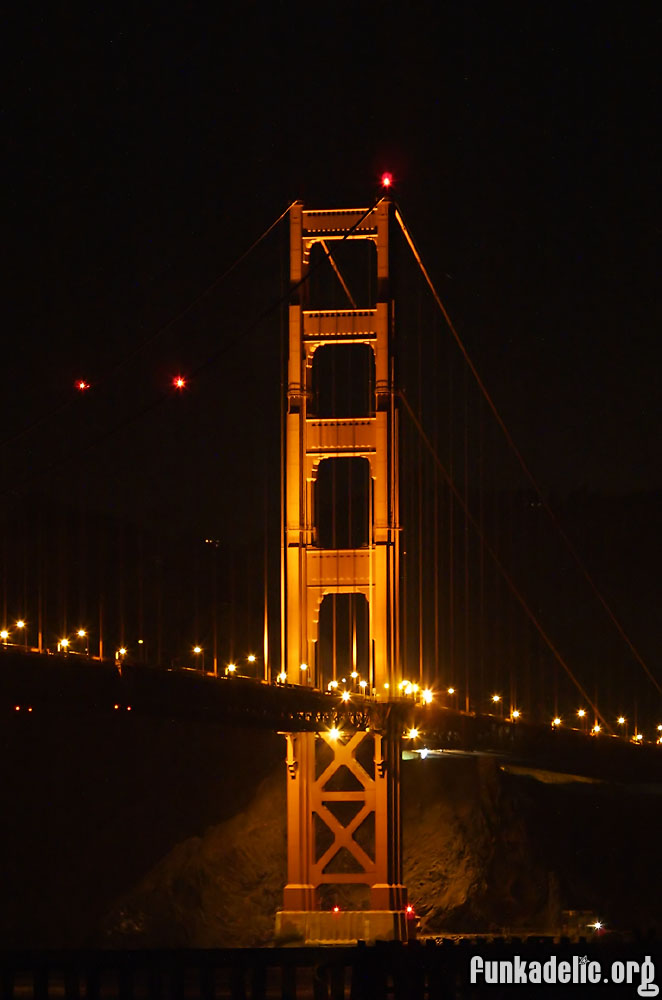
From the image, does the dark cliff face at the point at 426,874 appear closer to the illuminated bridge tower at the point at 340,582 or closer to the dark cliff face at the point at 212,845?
the dark cliff face at the point at 212,845

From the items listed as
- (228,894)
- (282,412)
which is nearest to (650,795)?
(228,894)

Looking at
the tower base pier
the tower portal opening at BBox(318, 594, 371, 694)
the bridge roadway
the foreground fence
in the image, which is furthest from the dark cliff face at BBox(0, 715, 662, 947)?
the foreground fence

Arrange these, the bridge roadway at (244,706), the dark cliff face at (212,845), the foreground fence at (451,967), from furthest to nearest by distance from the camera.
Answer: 1. the dark cliff face at (212,845)
2. the bridge roadway at (244,706)
3. the foreground fence at (451,967)

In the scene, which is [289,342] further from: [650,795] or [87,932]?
[650,795]

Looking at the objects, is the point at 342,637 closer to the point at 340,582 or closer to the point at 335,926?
the point at 340,582

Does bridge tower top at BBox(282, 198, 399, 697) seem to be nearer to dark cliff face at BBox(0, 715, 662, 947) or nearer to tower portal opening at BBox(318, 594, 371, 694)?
dark cliff face at BBox(0, 715, 662, 947)

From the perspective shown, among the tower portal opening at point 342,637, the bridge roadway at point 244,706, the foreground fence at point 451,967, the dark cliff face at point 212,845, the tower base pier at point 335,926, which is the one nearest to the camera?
the foreground fence at point 451,967

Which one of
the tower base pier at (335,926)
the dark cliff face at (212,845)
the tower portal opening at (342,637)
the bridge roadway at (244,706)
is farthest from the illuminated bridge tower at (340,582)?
the tower portal opening at (342,637)
